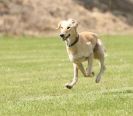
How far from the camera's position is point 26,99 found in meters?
14.5

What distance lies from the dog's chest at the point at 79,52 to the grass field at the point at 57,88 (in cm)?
84

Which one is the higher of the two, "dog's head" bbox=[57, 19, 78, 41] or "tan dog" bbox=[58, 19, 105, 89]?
"dog's head" bbox=[57, 19, 78, 41]

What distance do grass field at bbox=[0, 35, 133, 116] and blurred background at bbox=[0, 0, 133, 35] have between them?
17.5 meters

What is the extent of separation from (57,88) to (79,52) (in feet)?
4.82

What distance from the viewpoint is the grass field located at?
1257 cm

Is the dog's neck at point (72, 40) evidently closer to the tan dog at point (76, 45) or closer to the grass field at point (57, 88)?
the tan dog at point (76, 45)

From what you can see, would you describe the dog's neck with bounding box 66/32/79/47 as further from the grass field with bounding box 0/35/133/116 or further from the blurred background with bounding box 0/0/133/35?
the blurred background with bounding box 0/0/133/35

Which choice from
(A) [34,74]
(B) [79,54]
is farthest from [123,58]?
(B) [79,54]

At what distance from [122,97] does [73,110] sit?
2.00 metres

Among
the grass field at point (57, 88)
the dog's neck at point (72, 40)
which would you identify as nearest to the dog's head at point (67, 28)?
the dog's neck at point (72, 40)

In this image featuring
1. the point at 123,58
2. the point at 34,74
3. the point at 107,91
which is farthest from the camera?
the point at 123,58

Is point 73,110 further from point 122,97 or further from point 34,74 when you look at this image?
point 34,74

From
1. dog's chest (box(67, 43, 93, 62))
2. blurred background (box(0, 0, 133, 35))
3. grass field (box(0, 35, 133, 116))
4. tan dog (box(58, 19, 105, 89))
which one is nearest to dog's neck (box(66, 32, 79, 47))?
tan dog (box(58, 19, 105, 89))

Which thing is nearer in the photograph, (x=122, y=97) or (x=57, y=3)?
(x=122, y=97)
